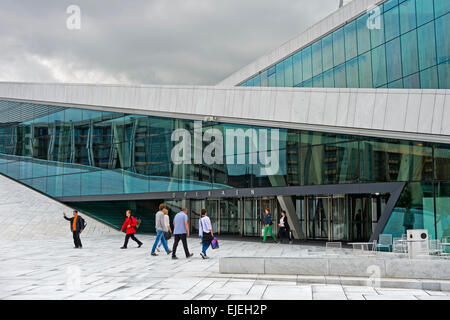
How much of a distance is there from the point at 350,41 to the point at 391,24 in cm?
342

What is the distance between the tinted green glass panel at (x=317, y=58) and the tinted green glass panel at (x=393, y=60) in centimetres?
615

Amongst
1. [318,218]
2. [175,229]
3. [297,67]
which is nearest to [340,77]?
[297,67]

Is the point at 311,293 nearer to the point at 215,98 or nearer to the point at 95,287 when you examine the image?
the point at 95,287

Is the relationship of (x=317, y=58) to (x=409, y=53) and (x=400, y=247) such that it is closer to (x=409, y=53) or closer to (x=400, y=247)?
(x=409, y=53)

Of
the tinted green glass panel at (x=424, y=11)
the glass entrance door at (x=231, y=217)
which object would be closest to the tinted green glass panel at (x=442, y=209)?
the tinted green glass panel at (x=424, y=11)

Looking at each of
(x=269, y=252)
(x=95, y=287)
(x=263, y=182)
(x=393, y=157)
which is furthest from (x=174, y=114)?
(x=95, y=287)

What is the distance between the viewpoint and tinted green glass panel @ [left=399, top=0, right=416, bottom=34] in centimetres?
2313

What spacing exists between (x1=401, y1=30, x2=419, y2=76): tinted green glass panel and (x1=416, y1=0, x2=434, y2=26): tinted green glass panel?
0.67m

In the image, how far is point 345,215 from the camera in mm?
23297

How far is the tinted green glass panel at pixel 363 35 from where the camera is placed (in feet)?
86.6

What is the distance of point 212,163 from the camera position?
23.2 meters

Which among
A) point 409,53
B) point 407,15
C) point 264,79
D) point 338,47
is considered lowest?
point 409,53

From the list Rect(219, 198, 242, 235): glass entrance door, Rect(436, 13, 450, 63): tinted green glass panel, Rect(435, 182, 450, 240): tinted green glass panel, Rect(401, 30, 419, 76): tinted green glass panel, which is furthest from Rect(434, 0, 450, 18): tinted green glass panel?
Rect(219, 198, 242, 235): glass entrance door

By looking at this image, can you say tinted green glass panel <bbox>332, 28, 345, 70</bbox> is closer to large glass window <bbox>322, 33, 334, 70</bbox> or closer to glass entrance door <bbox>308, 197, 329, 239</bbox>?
large glass window <bbox>322, 33, 334, 70</bbox>
